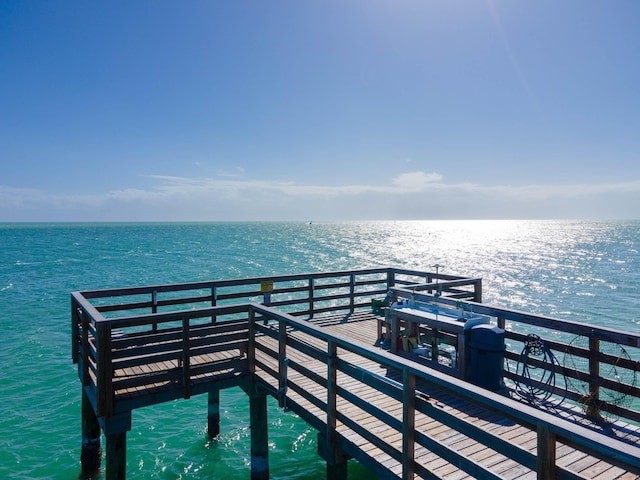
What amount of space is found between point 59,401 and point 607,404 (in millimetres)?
13547

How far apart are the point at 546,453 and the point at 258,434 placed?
228 inches

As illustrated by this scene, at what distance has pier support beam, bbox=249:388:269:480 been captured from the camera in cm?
731

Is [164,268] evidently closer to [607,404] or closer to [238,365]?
[238,365]

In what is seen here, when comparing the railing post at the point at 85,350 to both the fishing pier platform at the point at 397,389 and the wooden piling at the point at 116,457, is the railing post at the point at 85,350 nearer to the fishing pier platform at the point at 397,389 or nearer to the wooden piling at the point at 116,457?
the fishing pier platform at the point at 397,389

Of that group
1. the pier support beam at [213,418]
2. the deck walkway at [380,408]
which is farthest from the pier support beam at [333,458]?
the pier support beam at [213,418]

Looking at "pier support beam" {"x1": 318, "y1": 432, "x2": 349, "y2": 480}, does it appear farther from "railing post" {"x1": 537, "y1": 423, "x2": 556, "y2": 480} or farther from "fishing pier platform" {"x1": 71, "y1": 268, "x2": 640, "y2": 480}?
"railing post" {"x1": 537, "y1": 423, "x2": 556, "y2": 480}

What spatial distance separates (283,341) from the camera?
19.9 feet

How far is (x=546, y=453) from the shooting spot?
287 centimetres

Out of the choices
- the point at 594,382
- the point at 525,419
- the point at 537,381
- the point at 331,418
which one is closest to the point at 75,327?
the point at 331,418

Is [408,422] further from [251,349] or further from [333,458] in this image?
[251,349]

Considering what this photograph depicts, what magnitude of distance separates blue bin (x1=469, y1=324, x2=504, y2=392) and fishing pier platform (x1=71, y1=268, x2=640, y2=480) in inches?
1.4

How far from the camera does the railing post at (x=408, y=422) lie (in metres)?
3.93

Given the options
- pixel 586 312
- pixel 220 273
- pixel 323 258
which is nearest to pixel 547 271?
pixel 586 312

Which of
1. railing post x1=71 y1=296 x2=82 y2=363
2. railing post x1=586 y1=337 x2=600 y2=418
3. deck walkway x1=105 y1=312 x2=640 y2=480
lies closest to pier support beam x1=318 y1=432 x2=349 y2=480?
deck walkway x1=105 y1=312 x2=640 y2=480
